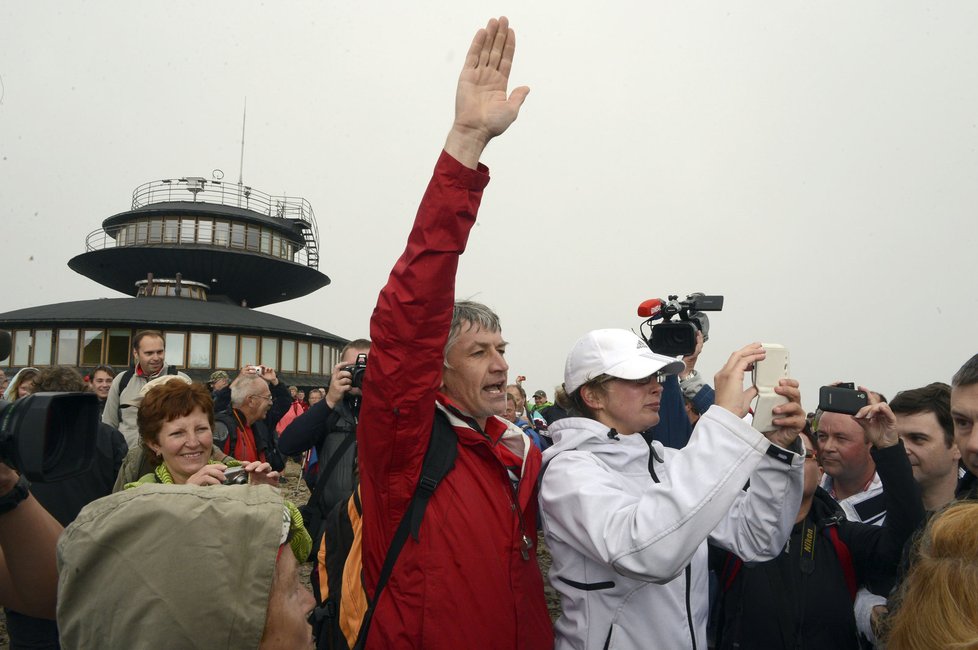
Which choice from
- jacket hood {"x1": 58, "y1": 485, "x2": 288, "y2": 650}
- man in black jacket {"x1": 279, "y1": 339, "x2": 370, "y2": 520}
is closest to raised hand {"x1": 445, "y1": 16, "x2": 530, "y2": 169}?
jacket hood {"x1": 58, "y1": 485, "x2": 288, "y2": 650}

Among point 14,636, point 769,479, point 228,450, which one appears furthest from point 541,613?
point 228,450

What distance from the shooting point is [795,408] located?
231 cm

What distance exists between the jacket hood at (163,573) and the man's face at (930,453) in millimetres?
3041

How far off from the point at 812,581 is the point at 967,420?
1195 millimetres

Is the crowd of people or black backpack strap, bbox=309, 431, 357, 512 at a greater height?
the crowd of people

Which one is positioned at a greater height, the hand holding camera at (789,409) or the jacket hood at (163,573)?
the hand holding camera at (789,409)

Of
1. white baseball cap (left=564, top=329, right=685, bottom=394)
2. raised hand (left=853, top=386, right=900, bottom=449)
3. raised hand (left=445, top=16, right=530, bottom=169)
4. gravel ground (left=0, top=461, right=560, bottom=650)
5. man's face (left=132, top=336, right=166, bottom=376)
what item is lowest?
gravel ground (left=0, top=461, right=560, bottom=650)

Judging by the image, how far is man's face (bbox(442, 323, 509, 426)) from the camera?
2.55 metres

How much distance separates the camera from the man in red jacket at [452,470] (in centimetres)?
203

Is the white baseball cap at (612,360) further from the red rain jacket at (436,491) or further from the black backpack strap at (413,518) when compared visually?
the black backpack strap at (413,518)

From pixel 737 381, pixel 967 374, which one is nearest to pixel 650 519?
pixel 737 381

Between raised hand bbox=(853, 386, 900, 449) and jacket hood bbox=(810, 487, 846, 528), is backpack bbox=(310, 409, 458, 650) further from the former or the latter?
jacket hood bbox=(810, 487, 846, 528)

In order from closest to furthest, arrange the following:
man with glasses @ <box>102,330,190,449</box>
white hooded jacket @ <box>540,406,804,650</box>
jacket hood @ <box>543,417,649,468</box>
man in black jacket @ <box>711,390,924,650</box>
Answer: white hooded jacket @ <box>540,406,804,650</box>
jacket hood @ <box>543,417,649,468</box>
man in black jacket @ <box>711,390,924,650</box>
man with glasses @ <box>102,330,190,449</box>

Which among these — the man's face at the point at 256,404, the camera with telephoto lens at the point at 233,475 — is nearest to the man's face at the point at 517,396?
the man's face at the point at 256,404
